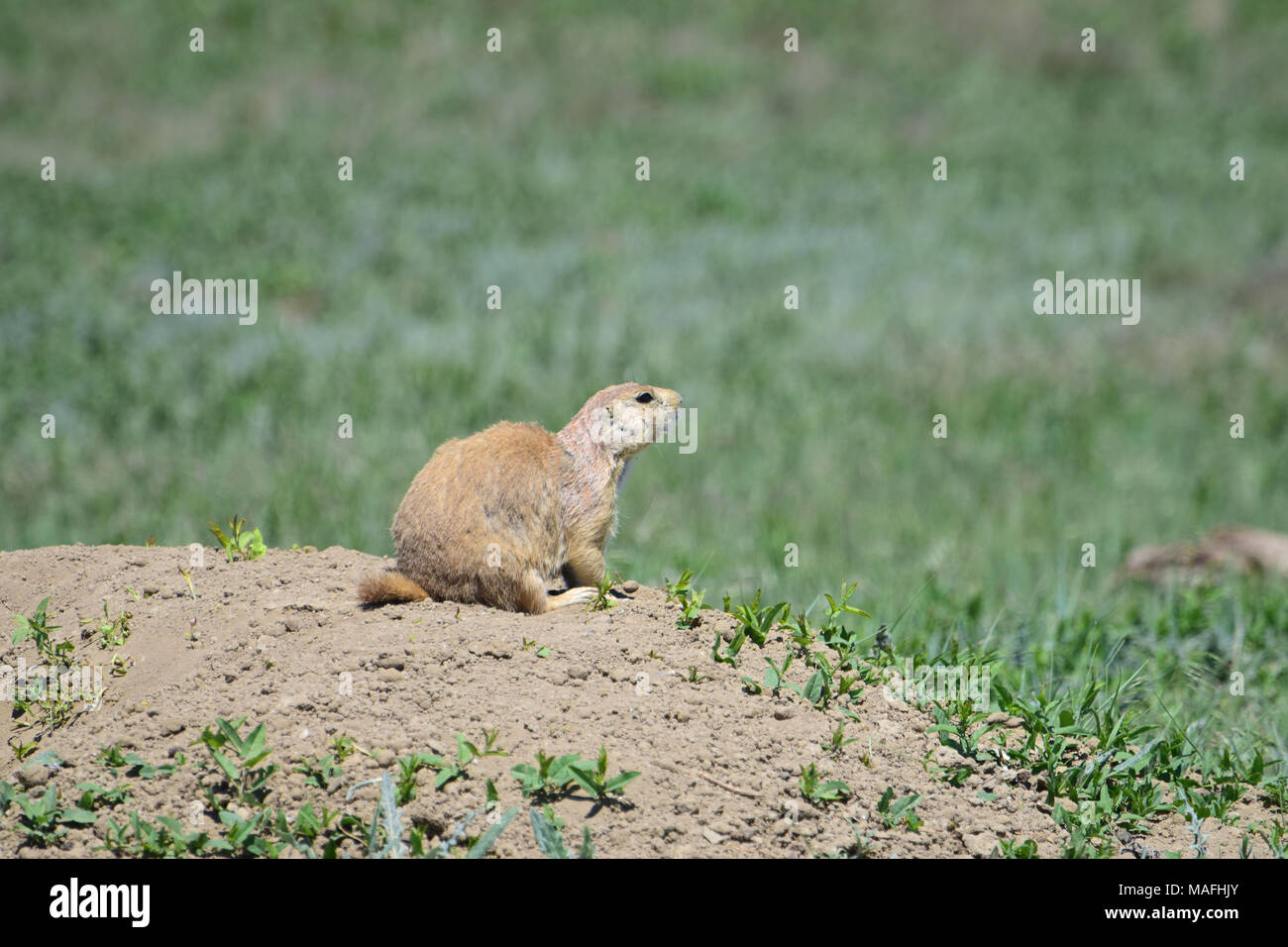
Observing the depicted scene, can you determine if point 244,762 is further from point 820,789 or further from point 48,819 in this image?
point 820,789

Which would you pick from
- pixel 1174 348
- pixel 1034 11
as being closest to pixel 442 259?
pixel 1174 348

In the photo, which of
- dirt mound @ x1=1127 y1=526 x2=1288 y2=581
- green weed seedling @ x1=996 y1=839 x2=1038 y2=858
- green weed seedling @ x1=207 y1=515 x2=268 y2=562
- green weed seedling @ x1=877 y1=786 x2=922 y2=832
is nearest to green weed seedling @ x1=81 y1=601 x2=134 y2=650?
green weed seedling @ x1=207 y1=515 x2=268 y2=562

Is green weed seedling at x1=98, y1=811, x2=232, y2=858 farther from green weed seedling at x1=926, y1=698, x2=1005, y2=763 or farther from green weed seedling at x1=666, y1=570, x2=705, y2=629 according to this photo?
green weed seedling at x1=926, y1=698, x2=1005, y2=763

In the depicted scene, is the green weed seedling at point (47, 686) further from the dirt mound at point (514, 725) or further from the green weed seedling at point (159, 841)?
the green weed seedling at point (159, 841)

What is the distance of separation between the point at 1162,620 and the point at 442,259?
9.65 metres

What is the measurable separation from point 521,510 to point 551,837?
1293mm

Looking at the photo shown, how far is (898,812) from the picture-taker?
3.42 m

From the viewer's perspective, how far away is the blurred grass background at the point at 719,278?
686 cm

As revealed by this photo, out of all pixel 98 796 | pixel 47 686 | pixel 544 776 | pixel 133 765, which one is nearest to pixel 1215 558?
pixel 544 776

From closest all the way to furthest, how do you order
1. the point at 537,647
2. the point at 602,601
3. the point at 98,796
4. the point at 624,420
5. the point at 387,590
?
the point at 98,796
the point at 537,647
the point at 387,590
the point at 602,601
the point at 624,420

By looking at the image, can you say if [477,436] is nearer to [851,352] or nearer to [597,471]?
[597,471]

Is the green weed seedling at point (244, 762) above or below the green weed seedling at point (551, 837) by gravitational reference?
above

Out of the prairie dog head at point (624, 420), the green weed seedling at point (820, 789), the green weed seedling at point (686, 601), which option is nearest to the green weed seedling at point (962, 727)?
the green weed seedling at point (820, 789)

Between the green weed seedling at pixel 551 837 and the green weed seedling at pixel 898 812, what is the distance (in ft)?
2.96
